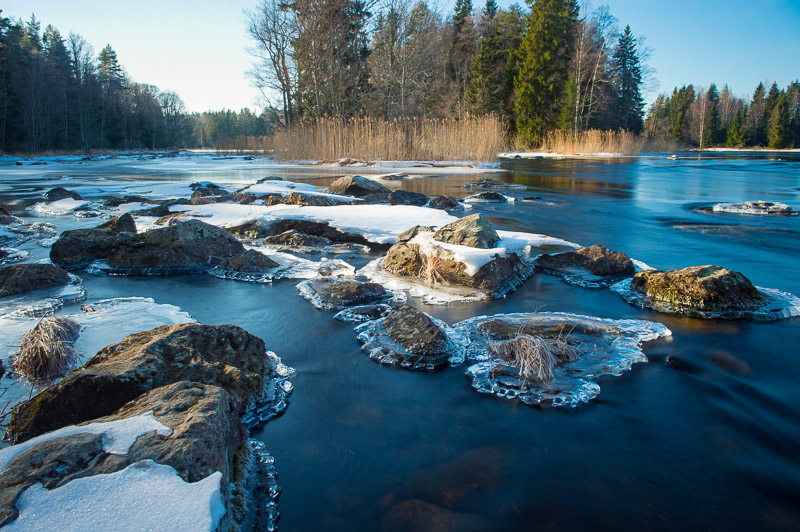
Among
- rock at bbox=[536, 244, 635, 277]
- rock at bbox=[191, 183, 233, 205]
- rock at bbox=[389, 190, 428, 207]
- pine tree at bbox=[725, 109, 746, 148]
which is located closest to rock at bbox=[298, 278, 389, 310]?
rock at bbox=[536, 244, 635, 277]

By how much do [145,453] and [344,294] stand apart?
240 cm

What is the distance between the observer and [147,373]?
1.91 meters

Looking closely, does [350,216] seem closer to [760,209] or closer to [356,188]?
[356,188]

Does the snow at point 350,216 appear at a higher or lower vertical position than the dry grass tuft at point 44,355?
higher

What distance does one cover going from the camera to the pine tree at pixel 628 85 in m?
38.2

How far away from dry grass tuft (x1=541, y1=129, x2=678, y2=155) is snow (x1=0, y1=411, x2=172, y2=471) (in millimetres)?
29025

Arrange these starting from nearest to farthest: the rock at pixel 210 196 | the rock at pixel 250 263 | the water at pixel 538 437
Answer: the water at pixel 538 437 → the rock at pixel 250 263 → the rock at pixel 210 196

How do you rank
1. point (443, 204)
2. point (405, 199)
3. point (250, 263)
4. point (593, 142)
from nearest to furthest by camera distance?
point (250, 263) → point (443, 204) → point (405, 199) → point (593, 142)

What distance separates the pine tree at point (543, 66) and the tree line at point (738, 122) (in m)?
19.4

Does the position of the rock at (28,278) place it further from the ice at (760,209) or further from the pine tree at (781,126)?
the pine tree at (781,126)

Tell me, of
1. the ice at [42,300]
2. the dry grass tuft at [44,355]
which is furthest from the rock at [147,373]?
the ice at [42,300]

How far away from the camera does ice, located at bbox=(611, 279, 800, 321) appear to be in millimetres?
3289

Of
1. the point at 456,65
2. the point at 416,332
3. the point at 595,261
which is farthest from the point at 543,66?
the point at 416,332

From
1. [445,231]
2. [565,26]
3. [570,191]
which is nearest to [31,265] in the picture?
[445,231]
